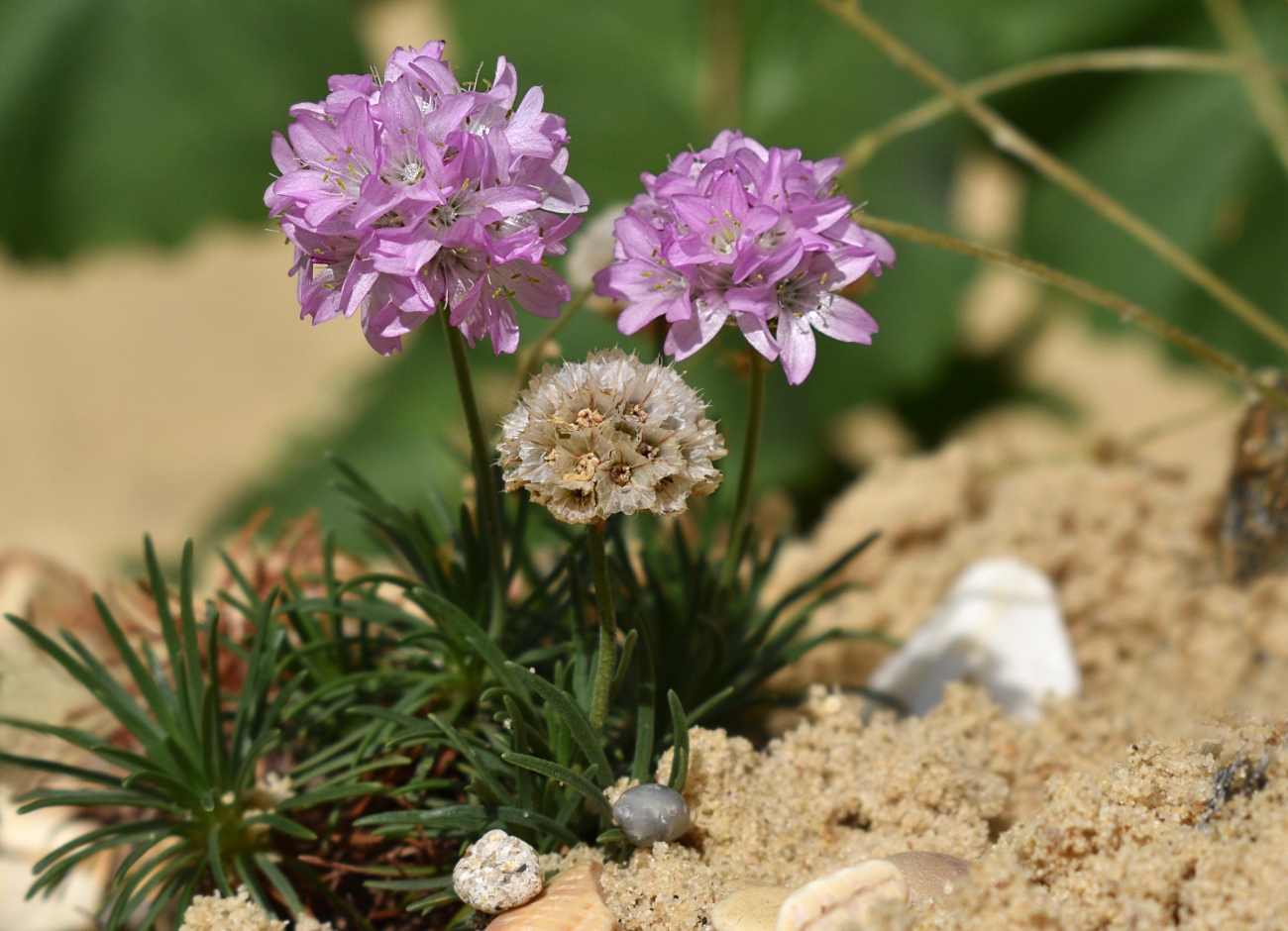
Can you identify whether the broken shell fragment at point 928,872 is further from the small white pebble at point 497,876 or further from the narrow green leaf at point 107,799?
the narrow green leaf at point 107,799

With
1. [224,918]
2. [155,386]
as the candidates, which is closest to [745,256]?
[224,918]

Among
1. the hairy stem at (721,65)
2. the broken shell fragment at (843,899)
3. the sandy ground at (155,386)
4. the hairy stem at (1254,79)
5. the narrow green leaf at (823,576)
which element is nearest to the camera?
the broken shell fragment at (843,899)

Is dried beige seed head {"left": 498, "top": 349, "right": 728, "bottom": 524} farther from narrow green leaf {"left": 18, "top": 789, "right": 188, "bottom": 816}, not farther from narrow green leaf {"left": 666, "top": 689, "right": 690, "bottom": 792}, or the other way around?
narrow green leaf {"left": 18, "top": 789, "right": 188, "bottom": 816}

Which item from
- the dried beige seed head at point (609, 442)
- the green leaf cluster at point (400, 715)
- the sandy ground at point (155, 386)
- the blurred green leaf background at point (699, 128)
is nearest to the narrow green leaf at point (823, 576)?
the green leaf cluster at point (400, 715)

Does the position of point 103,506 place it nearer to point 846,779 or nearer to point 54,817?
point 54,817

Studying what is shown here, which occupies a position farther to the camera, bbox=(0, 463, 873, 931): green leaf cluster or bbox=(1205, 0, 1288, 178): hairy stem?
bbox=(1205, 0, 1288, 178): hairy stem

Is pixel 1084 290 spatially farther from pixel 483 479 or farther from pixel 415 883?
pixel 415 883

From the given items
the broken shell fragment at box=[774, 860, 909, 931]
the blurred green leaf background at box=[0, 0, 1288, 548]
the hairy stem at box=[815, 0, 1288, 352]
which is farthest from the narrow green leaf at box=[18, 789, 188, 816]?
the blurred green leaf background at box=[0, 0, 1288, 548]
